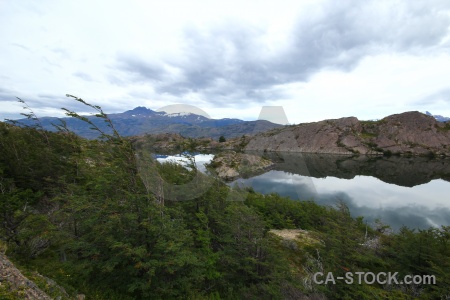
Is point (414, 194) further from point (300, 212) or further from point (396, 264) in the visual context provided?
point (396, 264)

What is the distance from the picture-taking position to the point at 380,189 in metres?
52.7

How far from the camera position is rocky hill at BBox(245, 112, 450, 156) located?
111438 mm

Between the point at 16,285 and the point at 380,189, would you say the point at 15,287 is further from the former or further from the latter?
the point at 380,189

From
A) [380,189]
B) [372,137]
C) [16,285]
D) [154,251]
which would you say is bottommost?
[380,189]

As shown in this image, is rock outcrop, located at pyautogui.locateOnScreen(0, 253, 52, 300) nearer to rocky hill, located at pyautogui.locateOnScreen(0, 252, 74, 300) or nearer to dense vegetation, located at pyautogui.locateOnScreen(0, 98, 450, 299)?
rocky hill, located at pyautogui.locateOnScreen(0, 252, 74, 300)

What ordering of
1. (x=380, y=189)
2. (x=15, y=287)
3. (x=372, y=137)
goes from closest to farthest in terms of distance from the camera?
(x=15, y=287) → (x=380, y=189) → (x=372, y=137)

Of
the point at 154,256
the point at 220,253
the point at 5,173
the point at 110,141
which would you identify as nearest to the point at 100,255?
the point at 154,256

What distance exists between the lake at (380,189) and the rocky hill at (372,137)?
33490 mm

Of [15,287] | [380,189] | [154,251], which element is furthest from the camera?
[380,189]

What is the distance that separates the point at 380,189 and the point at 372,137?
8719 cm

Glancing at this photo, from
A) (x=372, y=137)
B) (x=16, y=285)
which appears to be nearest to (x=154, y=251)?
(x=16, y=285)

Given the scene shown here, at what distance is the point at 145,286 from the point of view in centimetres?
880

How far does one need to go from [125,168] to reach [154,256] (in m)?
4.25

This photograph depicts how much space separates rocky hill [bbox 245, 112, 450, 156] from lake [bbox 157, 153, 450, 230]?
33.5 m
